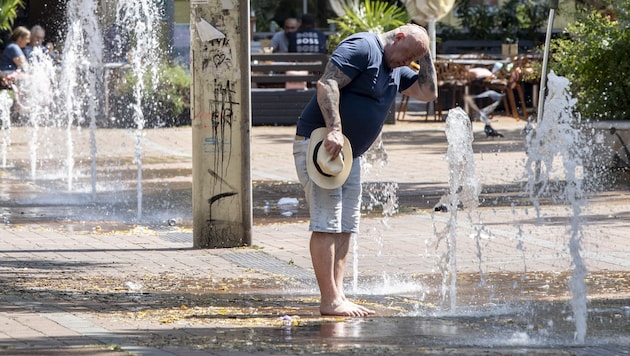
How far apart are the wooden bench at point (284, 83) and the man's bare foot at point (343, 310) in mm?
15118

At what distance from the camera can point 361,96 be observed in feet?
22.8

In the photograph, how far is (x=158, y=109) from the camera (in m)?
22.0

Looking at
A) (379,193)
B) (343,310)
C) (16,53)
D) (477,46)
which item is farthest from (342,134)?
(477,46)

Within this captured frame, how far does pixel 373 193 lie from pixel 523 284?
5180mm

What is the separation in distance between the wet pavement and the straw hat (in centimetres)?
71

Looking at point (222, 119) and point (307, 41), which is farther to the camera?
point (307, 41)

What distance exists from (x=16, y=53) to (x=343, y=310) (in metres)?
16.6

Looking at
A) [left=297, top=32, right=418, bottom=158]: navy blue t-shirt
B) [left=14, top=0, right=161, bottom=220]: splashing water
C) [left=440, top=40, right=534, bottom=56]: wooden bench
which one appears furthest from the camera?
[left=440, top=40, right=534, bottom=56]: wooden bench

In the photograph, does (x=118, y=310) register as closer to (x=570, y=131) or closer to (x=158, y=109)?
(x=570, y=131)

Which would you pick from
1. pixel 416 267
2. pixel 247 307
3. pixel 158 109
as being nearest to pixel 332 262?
pixel 247 307

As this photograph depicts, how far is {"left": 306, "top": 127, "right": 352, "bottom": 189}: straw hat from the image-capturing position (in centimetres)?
675

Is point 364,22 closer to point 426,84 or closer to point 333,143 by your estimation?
point 426,84

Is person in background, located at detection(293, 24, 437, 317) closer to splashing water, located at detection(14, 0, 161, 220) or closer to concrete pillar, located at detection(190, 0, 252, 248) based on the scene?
concrete pillar, located at detection(190, 0, 252, 248)

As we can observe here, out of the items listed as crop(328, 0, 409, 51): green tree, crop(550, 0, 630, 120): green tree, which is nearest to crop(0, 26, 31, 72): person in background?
crop(328, 0, 409, 51): green tree
